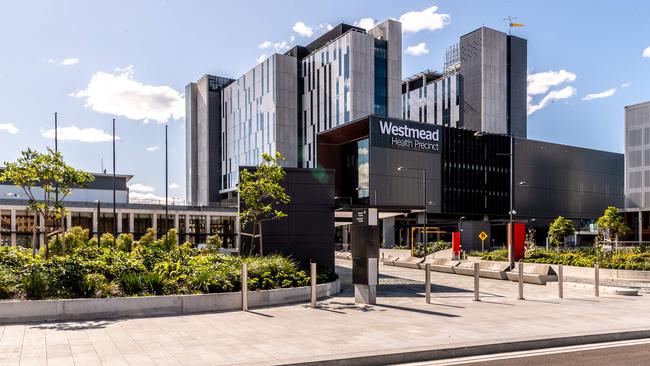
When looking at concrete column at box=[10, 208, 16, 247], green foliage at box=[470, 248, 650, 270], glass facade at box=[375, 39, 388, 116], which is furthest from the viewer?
glass facade at box=[375, 39, 388, 116]

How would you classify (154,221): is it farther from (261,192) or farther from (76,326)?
(76,326)

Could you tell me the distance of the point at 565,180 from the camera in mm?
100562

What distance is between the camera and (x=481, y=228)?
78.8 metres

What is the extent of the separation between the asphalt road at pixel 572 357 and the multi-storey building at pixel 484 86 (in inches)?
4209

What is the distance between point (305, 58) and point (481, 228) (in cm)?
4540

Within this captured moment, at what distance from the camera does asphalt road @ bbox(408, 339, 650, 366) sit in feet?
33.6

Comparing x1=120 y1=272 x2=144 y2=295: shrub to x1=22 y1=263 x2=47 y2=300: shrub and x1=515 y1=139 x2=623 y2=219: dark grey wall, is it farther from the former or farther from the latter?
x1=515 y1=139 x2=623 y2=219: dark grey wall

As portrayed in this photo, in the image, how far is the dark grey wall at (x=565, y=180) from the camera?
310 feet

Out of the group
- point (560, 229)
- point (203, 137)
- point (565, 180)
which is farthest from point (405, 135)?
point (203, 137)

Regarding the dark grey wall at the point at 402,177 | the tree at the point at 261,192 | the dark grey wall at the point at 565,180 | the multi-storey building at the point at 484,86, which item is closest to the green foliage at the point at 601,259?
the tree at the point at 261,192

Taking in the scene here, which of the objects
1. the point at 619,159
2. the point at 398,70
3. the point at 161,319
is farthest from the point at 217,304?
the point at 619,159

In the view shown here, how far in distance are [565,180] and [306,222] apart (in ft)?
289

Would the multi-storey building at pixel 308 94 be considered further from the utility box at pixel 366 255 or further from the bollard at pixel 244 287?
the bollard at pixel 244 287

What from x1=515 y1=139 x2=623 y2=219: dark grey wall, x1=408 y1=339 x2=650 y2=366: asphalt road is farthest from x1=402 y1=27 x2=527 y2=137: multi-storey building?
x1=408 y1=339 x2=650 y2=366: asphalt road
